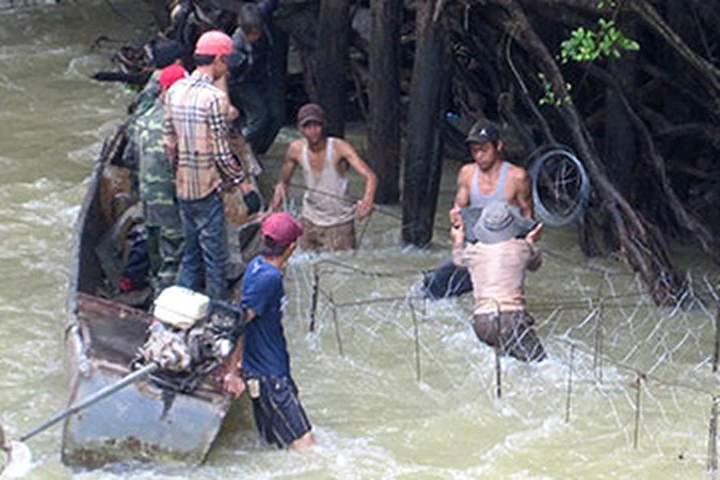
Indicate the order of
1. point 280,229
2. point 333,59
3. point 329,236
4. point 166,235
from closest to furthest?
1. point 280,229
2. point 166,235
3. point 329,236
4. point 333,59

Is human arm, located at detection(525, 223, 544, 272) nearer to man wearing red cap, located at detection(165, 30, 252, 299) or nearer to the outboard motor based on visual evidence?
man wearing red cap, located at detection(165, 30, 252, 299)

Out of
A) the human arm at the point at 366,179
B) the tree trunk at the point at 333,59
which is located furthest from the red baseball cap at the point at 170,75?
the tree trunk at the point at 333,59

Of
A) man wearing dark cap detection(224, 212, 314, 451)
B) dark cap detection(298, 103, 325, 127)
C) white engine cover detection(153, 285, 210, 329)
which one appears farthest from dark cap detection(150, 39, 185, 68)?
white engine cover detection(153, 285, 210, 329)

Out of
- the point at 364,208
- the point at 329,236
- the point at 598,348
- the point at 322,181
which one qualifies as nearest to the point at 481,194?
the point at 364,208

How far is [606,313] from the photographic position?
33.5 ft

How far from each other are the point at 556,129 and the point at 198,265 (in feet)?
14.1

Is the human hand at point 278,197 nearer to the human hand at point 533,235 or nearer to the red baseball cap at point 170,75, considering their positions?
the red baseball cap at point 170,75

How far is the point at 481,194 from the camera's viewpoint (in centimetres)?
941

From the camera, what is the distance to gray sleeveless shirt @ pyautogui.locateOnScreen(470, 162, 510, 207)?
935 cm

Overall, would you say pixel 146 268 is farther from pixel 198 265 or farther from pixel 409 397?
pixel 409 397

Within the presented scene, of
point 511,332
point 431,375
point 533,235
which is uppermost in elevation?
point 533,235

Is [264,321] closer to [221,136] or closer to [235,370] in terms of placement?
[235,370]

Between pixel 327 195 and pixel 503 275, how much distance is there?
7.77ft

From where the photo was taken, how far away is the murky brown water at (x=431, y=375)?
26.5ft
